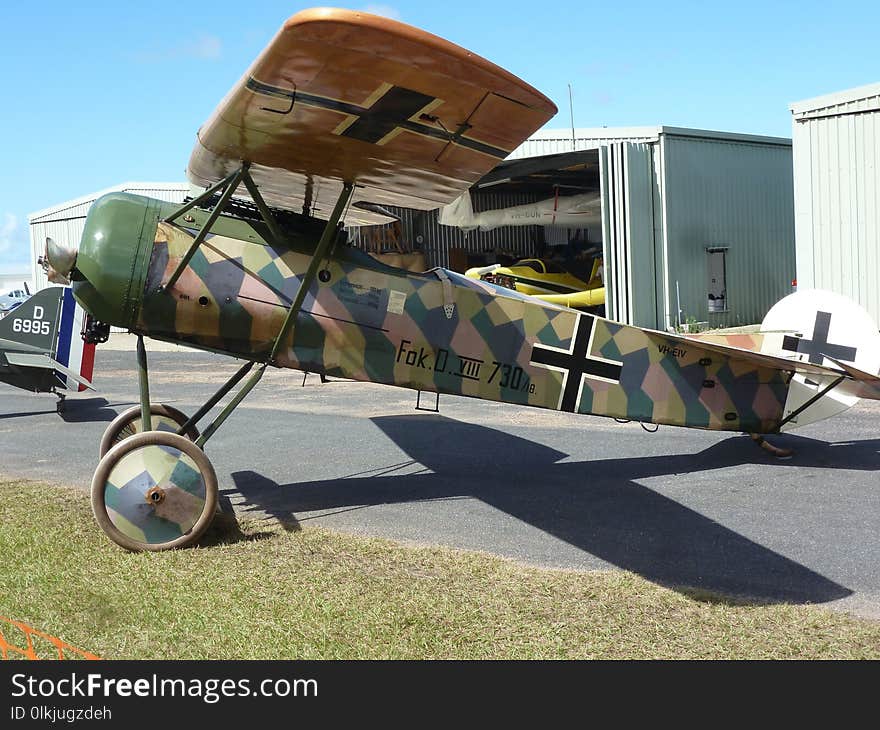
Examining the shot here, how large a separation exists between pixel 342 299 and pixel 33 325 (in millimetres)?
7562

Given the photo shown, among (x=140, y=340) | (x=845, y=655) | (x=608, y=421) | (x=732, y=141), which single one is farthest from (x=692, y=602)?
(x=732, y=141)

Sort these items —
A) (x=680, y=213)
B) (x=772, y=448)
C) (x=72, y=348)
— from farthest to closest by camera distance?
(x=680, y=213), (x=72, y=348), (x=772, y=448)

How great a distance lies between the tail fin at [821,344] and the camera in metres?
7.91

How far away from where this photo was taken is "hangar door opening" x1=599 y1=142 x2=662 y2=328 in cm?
2164

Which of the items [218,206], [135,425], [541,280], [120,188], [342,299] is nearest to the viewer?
[218,206]

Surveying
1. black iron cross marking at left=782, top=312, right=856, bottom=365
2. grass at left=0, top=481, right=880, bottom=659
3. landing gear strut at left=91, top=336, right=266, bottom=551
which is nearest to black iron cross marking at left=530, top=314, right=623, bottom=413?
grass at left=0, top=481, right=880, bottom=659

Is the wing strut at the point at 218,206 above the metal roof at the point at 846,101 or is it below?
below

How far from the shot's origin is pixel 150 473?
18.9ft

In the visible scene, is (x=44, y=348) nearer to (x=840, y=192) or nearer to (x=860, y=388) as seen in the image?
(x=860, y=388)

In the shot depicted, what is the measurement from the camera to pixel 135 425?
24.8ft

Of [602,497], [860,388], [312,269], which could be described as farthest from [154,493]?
[860,388]

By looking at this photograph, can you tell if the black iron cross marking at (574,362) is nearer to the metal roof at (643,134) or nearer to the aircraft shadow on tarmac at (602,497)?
the aircraft shadow on tarmac at (602,497)

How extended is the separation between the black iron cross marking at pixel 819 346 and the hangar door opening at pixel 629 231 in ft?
44.6

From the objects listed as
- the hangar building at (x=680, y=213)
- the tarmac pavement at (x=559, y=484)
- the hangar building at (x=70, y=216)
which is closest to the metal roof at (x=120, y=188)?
the hangar building at (x=70, y=216)
